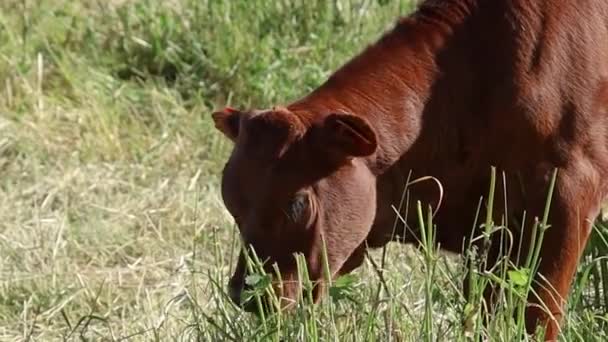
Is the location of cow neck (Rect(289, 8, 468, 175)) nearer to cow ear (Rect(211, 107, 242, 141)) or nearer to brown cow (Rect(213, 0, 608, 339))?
brown cow (Rect(213, 0, 608, 339))

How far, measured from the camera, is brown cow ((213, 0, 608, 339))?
4297 mm

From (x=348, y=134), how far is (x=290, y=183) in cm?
18

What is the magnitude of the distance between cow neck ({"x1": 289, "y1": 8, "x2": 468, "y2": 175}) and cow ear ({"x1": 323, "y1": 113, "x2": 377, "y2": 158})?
15 centimetres

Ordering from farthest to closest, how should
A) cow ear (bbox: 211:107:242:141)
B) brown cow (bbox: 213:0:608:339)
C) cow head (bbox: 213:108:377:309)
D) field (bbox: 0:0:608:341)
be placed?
field (bbox: 0:0:608:341), cow ear (bbox: 211:107:242:141), brown cow (bbox: 213:0:608:339), cow head (bbox: 213:108:377:309)

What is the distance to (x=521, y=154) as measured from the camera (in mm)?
4422

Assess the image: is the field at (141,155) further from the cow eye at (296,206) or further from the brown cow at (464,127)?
the cow eye at (296,206)

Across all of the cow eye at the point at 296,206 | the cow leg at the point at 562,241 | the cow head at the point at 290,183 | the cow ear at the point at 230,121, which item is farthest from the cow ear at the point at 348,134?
the cow leg at the point at 562,241

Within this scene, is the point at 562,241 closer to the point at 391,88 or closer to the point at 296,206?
the point at 391,88

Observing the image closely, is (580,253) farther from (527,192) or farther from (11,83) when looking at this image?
(11,83)

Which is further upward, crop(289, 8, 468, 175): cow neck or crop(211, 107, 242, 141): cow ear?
crop(289, 8, 468, 175): cow neck

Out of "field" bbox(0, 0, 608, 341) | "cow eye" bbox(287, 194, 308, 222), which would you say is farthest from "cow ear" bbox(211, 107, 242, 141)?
"field" bbox(0, 0, 608, 341)

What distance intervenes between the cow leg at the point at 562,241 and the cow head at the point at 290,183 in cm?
54

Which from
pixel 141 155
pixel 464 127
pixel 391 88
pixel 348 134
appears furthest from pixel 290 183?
pixel 141 155

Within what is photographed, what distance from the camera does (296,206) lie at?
165 inches
